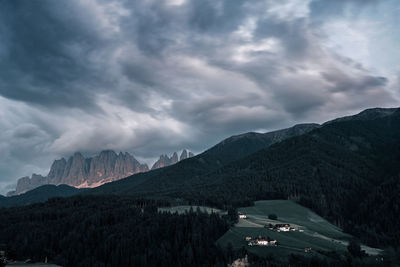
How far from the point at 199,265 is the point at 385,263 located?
93325 mm

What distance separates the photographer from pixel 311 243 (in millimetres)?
199375

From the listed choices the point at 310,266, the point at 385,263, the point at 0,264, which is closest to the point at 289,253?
the point at 310,266

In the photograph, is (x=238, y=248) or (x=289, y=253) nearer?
(x=289, y=253)

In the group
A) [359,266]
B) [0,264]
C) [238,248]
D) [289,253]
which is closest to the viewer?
[0,264]

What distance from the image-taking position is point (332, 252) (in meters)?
180

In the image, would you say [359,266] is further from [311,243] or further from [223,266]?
[223,266]

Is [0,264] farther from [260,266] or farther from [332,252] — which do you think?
[332,252]

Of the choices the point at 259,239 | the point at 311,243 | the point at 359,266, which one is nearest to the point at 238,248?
the point at 259,239

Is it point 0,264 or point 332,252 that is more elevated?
point 0,264

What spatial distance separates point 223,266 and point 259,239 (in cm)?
2779

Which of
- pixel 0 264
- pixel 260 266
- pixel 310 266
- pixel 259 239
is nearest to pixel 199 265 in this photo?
pixel 259 239

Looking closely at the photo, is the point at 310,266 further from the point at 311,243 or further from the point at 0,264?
the point at 0,264

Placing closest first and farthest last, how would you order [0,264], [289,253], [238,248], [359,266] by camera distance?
[0,264]
[359,266]
[289,253]
[238,248]

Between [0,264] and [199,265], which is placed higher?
[0,264]
